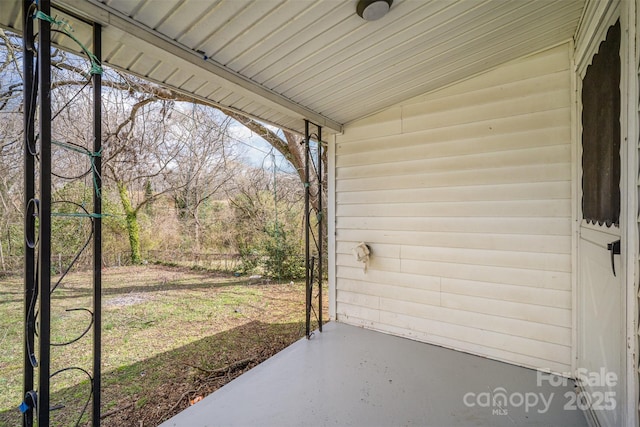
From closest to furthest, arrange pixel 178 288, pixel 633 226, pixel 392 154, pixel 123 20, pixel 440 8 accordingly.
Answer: pixel 633 226 < pixel 123 20 < pixel 440 8 < pixel 392 154 < pixel 178 288

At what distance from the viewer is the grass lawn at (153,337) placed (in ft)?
7.59

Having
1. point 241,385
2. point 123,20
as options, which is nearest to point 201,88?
point 123,20

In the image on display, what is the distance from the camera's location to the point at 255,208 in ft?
20.0

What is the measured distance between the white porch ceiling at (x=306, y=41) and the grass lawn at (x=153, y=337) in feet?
8.50

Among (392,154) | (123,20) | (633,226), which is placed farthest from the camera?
(392,154)

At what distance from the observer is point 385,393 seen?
6.20 ft

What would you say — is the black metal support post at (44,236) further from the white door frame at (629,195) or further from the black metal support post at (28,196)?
the white door frame at (629,195)

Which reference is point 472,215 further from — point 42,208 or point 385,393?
point 42,208

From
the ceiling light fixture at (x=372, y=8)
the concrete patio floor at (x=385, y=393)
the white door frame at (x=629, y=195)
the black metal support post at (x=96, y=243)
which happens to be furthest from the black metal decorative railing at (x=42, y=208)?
the white door frame at (x=629, y=195)

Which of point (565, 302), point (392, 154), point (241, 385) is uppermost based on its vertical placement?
point (392, 154)

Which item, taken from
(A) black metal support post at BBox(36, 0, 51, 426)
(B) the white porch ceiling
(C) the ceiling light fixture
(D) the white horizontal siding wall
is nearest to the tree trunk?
(B) the white porch ceiling

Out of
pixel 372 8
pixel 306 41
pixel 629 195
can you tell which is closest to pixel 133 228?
pixel 306 41

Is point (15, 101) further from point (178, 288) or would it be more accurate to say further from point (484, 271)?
point (484, 271)

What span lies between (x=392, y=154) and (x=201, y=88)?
72.6 inches
